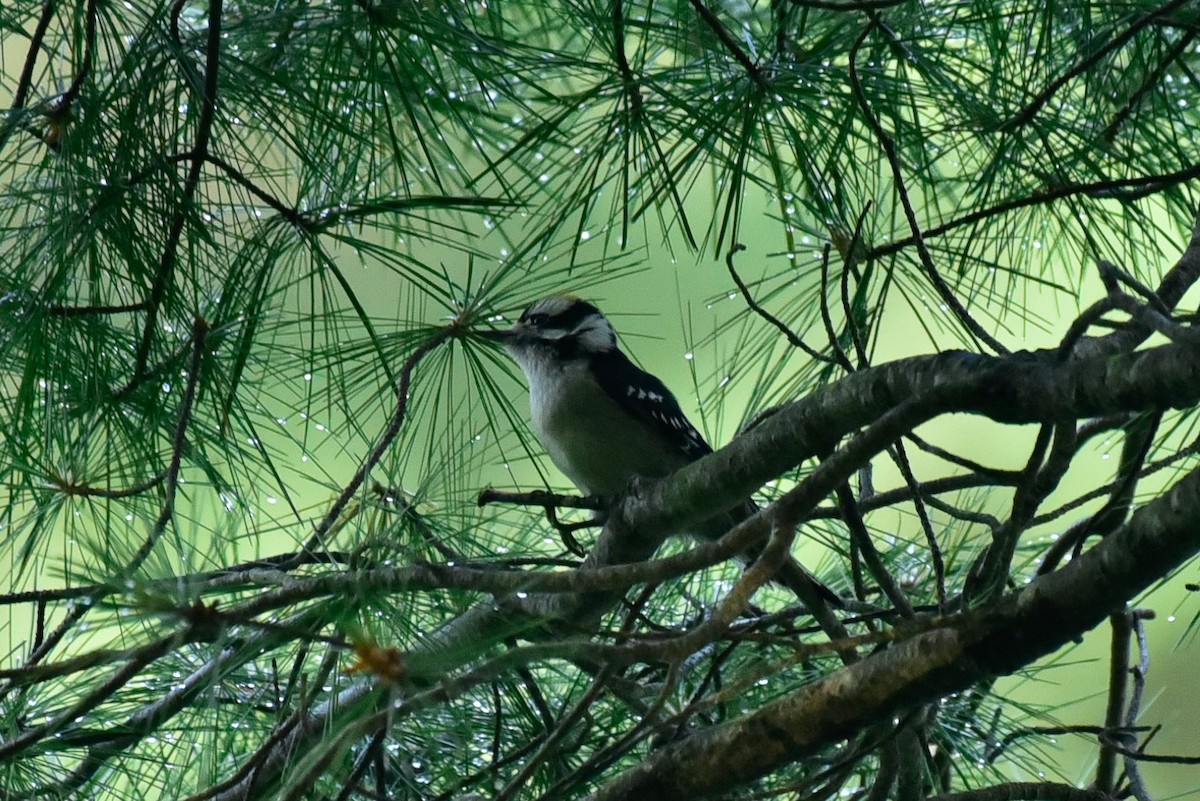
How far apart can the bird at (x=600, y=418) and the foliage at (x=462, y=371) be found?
390 millimetres

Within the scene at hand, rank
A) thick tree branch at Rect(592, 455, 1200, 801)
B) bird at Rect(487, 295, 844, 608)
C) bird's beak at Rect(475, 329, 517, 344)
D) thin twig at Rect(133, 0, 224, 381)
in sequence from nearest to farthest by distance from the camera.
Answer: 1. thick tree branch at Rect(592, 455, 1200, 801)
2. thin twig at Rect(133, 0, 224, 381)
3. bird's beak at Rect(475, 329, 517, 344)
4. bird at Rect(487, 295, 844, 608)

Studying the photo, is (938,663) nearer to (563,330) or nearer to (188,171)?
(188,171)

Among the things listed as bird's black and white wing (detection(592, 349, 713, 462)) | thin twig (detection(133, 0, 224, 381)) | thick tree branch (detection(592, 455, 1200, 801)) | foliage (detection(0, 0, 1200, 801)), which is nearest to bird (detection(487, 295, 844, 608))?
bird's black and white wing (detection(592, 349, 713, 462))

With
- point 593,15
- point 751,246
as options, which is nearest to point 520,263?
point 593,15

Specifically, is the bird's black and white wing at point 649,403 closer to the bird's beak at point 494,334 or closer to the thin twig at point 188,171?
the bird's beak at point 494,334

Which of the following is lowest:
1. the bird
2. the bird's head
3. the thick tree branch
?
the thick tree branch

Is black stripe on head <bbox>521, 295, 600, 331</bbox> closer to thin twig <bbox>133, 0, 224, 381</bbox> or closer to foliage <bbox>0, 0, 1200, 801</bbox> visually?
foliage <bbox>0, 0, 1200, 801</bbox>

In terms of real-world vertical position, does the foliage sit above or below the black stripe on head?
below

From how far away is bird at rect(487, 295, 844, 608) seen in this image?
7.24 feet

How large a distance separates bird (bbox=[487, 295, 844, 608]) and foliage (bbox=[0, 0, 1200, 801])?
390 mm

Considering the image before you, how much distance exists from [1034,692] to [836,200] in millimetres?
1478

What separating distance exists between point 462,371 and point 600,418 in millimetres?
507

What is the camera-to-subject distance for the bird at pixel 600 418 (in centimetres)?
221

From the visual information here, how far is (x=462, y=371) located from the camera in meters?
1.76
